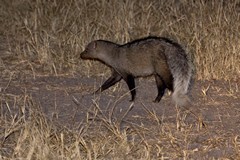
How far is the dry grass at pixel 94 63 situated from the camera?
6.07 meters

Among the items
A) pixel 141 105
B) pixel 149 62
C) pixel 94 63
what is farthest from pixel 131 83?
pixel 94 63

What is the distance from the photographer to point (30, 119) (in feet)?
21.2

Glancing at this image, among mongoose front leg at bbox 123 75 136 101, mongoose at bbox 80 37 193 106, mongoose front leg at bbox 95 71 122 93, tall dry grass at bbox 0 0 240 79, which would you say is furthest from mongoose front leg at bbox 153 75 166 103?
tall dry grass at bbox 0 0 240 79

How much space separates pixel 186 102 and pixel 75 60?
83.8 inches

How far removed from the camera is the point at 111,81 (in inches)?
335

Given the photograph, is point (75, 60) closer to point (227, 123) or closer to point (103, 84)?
point (103, 84)

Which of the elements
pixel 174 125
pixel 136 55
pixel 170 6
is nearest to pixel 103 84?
pixel 136 55

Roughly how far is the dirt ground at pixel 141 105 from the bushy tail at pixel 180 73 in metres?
0.13

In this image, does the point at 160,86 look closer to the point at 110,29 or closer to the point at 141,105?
the point at 141,105

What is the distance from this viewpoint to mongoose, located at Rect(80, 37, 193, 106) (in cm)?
786

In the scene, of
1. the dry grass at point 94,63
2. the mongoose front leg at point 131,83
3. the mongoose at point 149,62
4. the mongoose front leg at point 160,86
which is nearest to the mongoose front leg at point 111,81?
the mongoose at point 149,62

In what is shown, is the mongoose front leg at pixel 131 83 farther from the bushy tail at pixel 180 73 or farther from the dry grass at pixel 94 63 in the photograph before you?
the dry grass at pixel 94 63

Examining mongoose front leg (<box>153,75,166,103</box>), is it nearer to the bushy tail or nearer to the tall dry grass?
the bushy tail

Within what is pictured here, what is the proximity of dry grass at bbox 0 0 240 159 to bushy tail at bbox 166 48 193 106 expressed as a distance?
0.34 metres
